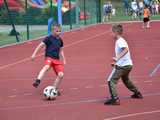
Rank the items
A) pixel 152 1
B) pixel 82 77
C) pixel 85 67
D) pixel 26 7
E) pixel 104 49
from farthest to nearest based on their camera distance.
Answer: pixel 152 1 → pixel 26 7 → pixel 104 49 → pixel 85 67 → pixel 82 77

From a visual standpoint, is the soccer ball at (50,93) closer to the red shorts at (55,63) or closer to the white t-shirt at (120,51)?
the red shorts at (55,63)

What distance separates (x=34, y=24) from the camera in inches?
1357

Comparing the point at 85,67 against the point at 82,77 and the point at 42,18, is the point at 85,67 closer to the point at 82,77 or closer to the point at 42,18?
the point at 82,77

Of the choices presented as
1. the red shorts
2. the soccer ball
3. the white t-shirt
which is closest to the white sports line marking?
the red shorts

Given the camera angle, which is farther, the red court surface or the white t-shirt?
the white t-shirt

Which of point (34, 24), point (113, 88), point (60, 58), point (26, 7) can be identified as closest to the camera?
point (113, 88)

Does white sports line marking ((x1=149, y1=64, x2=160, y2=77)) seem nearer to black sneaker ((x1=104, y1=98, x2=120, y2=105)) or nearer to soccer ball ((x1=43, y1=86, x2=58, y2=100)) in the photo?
soccer ball ((x1=43, y1=86, x2=58, y2=100))

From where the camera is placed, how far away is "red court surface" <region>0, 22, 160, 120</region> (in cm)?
1121

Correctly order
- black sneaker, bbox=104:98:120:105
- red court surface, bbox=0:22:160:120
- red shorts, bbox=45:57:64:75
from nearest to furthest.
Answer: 1. red court surface, bbox=0:22:160:120
2. black sneaker, bbox=104:98:120:105
3. red shorts, bbox=45:57:64:75

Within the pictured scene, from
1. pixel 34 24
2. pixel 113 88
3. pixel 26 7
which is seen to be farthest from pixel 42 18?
pixel 113 88

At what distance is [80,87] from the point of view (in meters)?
14.6

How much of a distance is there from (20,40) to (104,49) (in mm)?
5844

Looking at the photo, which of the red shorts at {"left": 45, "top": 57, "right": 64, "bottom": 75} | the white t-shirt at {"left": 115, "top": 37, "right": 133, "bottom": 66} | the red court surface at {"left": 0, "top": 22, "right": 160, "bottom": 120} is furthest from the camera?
the red shorts at {"left": 45, "top": 57, "right": 64, "bottom": 75}

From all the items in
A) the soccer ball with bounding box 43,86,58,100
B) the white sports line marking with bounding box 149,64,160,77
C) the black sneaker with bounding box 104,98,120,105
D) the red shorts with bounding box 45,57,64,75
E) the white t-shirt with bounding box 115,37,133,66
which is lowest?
the white sports line marking with bounding box 149,64,160,77
